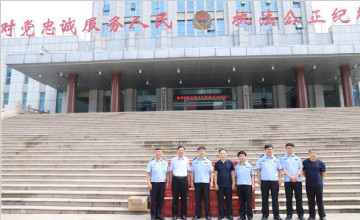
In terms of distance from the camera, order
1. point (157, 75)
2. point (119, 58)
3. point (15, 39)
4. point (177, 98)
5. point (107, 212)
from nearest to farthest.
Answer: point (107, 212) < point (119, 58) < point (157, 75) < point (177, 98) < point (15, 39)

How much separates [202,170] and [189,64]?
13225mm

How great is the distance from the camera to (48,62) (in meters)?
17.3

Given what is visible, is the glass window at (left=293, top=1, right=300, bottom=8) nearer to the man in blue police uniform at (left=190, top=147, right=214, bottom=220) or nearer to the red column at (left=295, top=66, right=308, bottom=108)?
the red column at (left=295, top=66, right=308, bottom=108)

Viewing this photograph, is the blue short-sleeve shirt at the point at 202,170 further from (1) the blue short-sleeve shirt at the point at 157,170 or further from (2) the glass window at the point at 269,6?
(2) the glass window at the point at 269,6

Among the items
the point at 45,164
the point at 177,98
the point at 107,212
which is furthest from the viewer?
the point at 177,98

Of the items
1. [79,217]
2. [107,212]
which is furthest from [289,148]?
[79,217]

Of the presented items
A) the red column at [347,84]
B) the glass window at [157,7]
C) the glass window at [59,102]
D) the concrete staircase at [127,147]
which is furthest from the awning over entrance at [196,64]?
the glass window at [157,7]

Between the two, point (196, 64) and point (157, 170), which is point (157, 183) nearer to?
point (157, 170)

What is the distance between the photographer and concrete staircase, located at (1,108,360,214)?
21.2 ft

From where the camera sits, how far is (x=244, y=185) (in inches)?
205

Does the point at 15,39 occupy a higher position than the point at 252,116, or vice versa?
the point at 15,39

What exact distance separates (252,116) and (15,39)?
1092 inches

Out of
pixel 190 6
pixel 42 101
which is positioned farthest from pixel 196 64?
pixel 42 101

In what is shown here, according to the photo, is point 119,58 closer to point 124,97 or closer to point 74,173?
point 124,97
